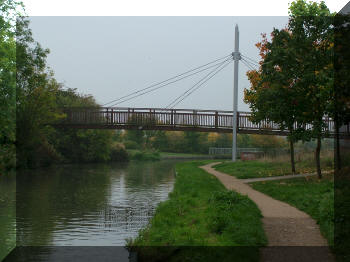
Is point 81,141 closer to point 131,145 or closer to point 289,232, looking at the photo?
point 131,145

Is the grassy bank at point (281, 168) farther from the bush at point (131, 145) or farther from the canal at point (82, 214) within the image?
the bush at point (131, 145)

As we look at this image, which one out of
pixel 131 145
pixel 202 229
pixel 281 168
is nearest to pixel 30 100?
pixel 281 168

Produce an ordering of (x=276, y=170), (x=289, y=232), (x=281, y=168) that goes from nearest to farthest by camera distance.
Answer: (x=289, y=232) → (x=276, y=170) → (x=281, y=168)

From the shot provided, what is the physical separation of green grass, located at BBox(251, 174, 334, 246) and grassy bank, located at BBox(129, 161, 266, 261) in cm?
142

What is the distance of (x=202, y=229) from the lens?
415 inches

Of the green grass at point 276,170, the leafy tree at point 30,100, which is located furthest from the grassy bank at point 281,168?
the leafy tree at point 30,100

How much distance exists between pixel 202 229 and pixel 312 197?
5188mm

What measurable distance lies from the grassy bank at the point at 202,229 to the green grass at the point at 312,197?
1.42m

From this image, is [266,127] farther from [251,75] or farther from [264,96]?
[264,96]

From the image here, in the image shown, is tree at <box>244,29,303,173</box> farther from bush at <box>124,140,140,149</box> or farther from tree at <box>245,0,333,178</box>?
bush at <box>124,140,140,149</box>

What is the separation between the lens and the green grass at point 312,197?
1064 cm

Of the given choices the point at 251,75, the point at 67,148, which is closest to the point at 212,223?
the point at 251,75

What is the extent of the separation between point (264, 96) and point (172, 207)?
7635 mm

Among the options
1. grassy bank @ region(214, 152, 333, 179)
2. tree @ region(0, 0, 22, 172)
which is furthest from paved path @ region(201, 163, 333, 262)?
tree @ region(0, 0, 22, 172)
